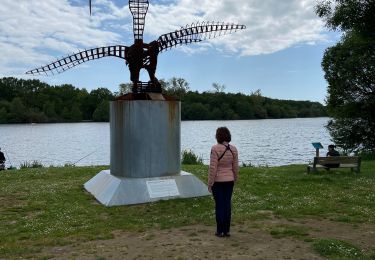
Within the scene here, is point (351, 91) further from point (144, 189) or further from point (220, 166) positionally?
point (220, 166)

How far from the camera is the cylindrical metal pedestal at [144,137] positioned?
12.6m

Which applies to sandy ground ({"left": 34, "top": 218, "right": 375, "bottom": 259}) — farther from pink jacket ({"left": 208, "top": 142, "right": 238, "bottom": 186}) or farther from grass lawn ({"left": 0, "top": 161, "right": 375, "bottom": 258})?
pink jacket ({"left": 208, "top": 142, "right": 238, "bottom": 186})

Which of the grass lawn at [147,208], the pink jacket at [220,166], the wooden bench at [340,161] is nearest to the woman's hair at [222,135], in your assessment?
the pink jacket at [220,166]

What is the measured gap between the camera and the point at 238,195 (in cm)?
1288

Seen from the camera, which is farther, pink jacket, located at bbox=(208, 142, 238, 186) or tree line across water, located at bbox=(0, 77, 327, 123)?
tree line across water, located at bbox=(0, 77, 327, 123)

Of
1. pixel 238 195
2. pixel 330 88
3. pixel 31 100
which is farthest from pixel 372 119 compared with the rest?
pixel 31 100

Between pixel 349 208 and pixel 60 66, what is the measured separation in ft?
28.9

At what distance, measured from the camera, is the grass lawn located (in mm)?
9086

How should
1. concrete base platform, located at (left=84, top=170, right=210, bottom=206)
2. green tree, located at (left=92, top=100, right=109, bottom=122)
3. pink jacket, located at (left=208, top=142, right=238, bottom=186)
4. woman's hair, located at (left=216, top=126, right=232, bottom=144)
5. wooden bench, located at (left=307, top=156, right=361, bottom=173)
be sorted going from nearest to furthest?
1. pink jacket, located at (left=208, top=142, right=238, bottom=186)
2. woman's hair, located at (left=216, top=126, right=232, bottom=144)
3. concrete base platform, located at (left=84, top=170, right=210, bottom=206)
4. wooden bench, located at (left=307, top=156, right=361, bottom=173)
5. green tree, located at (left=92, top=100, right=109, bottom=122)

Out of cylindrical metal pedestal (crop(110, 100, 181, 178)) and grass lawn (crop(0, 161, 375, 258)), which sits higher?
cylindrical metal pedestal (crop(110, 100, 181, 178))

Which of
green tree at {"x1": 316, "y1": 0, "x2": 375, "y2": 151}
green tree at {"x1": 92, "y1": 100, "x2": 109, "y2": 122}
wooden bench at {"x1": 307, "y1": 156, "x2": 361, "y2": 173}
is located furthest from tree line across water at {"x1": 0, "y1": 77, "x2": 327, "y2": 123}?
wooden bench at {"x1": 307, "y1": 156, "x2": 361, "y2": 173}

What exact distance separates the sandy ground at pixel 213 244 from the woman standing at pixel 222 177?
0.32 m

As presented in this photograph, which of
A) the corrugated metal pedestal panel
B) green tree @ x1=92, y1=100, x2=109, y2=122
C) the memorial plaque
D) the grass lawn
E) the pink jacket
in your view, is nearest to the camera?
the pink jacket

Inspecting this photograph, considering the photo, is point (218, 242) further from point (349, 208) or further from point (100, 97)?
point (100, 97)
